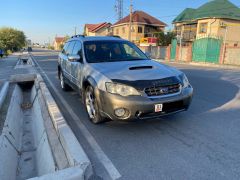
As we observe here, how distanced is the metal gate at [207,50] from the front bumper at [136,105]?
73.7 ft

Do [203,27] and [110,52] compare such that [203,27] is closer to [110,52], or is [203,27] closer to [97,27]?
[110,52]

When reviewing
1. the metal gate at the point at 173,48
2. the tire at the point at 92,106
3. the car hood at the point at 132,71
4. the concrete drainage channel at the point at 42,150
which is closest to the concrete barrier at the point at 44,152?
the concrete drainage channel at the point at 42,150

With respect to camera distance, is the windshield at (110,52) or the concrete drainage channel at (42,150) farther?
the windshield at (110,52)

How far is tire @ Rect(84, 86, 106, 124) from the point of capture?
4484 mm

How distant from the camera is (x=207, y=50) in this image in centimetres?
2552

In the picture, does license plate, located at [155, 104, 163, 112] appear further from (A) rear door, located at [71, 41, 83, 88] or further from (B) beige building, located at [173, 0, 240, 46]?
Result: (B) beige building, located at [173, 0, 240, 46]

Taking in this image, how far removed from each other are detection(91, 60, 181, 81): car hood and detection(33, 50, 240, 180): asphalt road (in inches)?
40.6

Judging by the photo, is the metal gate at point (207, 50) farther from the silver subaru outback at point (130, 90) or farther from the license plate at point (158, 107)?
the license plate at point (158, 107)

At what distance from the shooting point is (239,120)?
4.86 metres

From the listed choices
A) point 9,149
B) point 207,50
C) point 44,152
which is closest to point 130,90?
point 44,152

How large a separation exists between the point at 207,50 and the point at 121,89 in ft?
78.6

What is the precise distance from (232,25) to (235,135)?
32.5 metres

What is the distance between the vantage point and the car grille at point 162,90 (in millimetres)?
3975

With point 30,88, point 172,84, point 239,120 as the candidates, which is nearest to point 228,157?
point 172,84
